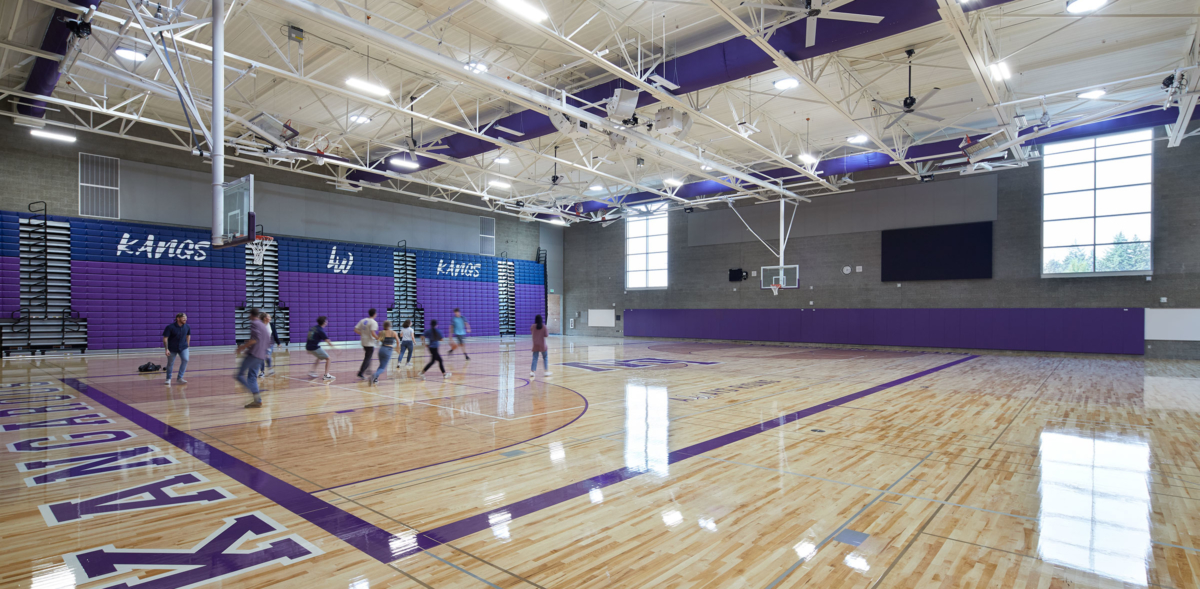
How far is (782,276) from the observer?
2270 centimetres

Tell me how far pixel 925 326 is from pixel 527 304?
60.3 feet

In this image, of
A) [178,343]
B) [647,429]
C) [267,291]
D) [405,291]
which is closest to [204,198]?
[267,291]

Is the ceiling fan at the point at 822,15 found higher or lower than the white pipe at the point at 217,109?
higher

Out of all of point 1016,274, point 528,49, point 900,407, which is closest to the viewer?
point 900,407

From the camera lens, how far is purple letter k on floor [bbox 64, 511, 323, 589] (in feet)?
9.78

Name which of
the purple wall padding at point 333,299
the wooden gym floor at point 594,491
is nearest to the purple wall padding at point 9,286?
the purple wall padding at point 333,299

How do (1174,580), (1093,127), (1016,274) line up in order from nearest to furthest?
(1174,580), (1093,127), (1016,274)

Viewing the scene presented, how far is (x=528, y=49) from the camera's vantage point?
11844 mm

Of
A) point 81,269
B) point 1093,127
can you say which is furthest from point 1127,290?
point 81,269

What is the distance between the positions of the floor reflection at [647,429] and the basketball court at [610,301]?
0.31 ft

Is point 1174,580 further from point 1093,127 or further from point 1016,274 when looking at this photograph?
point 1016,274

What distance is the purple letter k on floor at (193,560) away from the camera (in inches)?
117

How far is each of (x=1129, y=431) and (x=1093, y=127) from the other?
13.3 m

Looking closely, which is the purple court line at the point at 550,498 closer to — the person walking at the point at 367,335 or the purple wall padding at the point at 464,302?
the person walking at the point at 367,335
